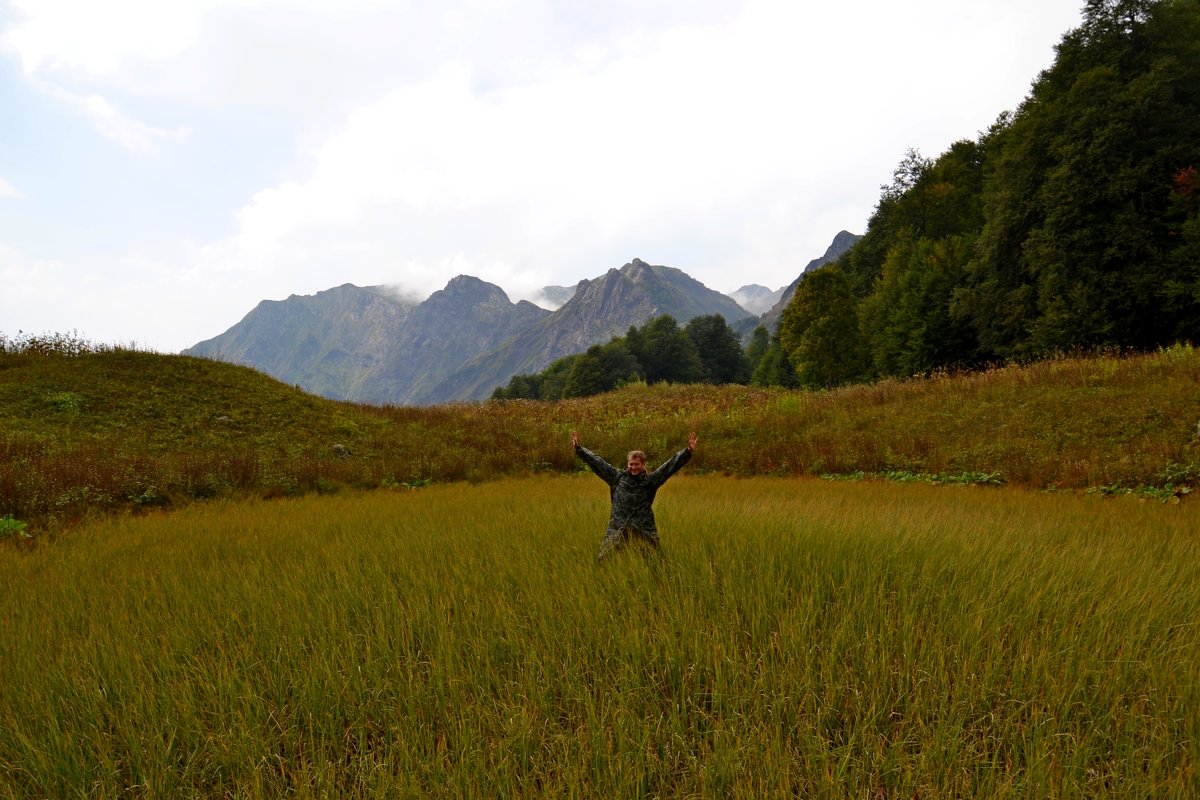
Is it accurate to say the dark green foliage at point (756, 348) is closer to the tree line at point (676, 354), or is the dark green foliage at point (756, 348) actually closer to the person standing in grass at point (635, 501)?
the tree line at point (676, 354)

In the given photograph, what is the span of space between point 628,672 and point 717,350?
260 ft

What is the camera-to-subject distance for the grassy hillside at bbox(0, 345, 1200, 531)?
9117mm

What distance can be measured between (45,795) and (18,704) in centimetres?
98

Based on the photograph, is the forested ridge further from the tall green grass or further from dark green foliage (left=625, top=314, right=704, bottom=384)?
dark green foliage (left=625, top=314, right=704, bottom=384)

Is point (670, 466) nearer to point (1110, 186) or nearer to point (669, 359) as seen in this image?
point (1110, 186)

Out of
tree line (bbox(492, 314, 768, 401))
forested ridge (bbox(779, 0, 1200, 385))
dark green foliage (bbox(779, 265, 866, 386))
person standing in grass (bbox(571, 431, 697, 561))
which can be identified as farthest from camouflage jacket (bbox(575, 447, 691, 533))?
tree line (bbox(492, 314, 768, 401))

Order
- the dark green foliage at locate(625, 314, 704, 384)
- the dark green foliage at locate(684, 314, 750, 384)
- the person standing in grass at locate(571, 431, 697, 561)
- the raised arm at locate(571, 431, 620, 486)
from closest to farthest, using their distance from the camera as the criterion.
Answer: the person standing in grass at locate(571, 431, 697, 561) → the raised arm at locate(571, 431, 620, 486) → the dark green foliage at locate(625, 314, 704, 384) → the dark green foliage at locate(684, 314, 750, 384)

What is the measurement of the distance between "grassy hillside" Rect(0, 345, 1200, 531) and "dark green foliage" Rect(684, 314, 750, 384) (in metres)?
59.9

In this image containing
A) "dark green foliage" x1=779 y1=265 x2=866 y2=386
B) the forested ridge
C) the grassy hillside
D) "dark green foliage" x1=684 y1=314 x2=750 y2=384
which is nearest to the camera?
the grassy hillside

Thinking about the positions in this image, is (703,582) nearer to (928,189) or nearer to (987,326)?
(987,326)

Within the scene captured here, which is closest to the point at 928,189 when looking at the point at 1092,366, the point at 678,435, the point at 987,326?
the point at 987,326

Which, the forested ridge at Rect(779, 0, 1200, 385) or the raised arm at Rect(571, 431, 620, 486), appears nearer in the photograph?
the raised arm at Rect(571, 431, 620, 486)

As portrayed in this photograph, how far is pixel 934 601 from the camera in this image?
351 centimetres

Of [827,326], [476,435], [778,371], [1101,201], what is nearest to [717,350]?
[778,371]
